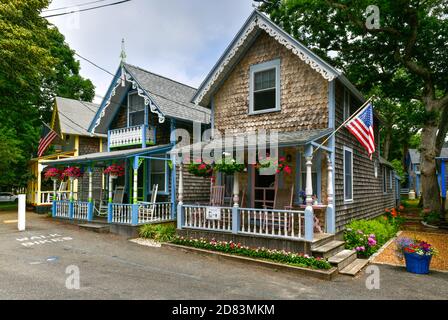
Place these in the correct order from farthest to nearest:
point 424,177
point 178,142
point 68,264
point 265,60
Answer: point 424,177 < point 178,142 < point 265,60 < point 68,264

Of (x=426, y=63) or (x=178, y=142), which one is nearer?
(x=178, y=142)

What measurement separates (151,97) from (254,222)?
7592 mm

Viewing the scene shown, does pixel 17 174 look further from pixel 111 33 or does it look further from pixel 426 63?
pixel 426 63

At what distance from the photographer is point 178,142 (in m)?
13.6

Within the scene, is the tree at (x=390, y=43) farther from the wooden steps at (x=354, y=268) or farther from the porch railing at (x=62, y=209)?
the porch railing at (x=62, y=209)

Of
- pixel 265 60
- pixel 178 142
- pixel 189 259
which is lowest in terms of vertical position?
pixel 189 259

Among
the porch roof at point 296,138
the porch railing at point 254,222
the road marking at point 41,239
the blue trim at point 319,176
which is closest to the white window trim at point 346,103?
the porch roof at point 296,138

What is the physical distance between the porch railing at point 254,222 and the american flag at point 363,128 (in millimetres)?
2894

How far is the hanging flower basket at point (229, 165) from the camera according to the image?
8945 millimetres

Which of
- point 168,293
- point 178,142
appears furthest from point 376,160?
point 168,293

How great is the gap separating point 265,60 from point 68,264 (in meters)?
8.98

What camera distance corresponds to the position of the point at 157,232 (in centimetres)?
1102
